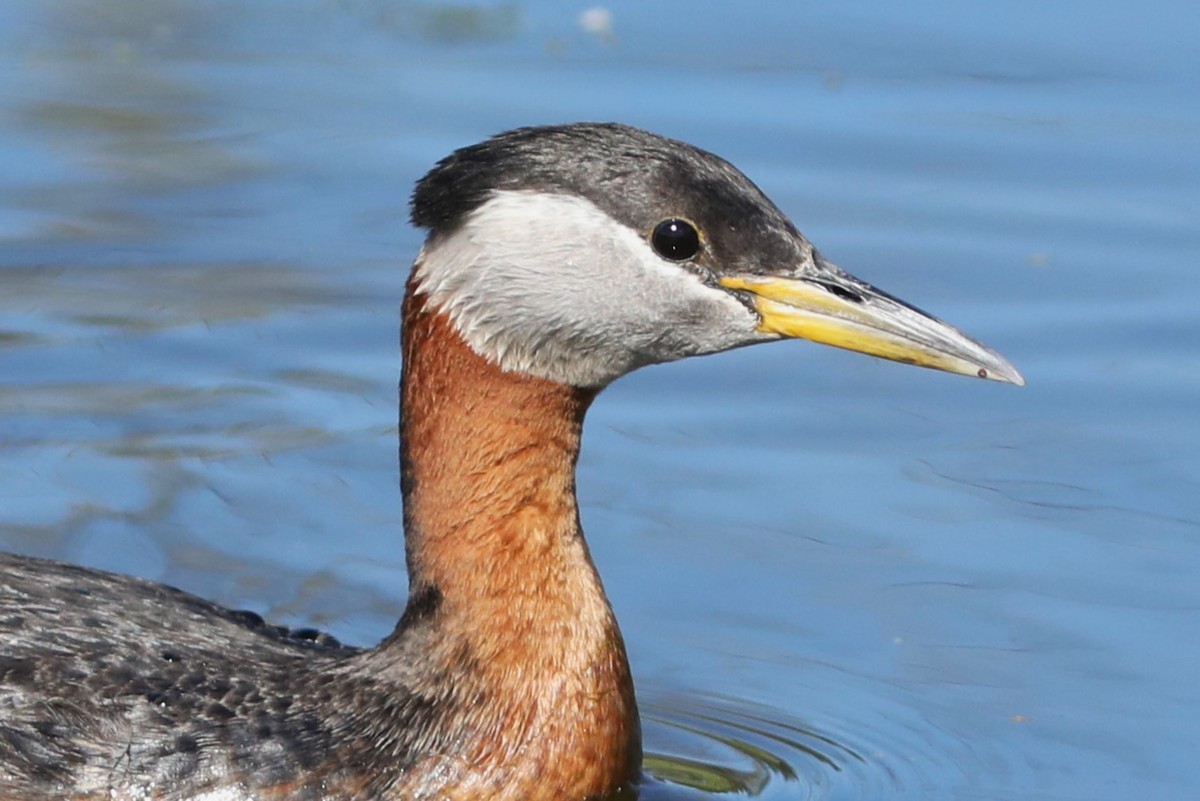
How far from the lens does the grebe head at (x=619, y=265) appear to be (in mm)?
8273

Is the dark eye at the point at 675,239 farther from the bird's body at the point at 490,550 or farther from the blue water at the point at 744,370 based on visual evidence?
the blue water at the point at 744,370

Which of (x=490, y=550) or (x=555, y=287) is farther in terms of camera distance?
(x=490, y=550)

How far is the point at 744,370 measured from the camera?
483 inches

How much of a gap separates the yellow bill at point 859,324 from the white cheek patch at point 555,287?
0.32 feet

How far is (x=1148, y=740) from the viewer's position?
30.7 feet

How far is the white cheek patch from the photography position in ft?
27.1

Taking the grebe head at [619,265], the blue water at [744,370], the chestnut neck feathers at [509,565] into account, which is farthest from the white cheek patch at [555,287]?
the blue water at [744,370]

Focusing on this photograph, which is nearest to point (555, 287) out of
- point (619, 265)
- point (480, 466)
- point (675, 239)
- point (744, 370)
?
point (619, 265)

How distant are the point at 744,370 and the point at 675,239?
157 inches

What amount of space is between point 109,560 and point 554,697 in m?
2.93

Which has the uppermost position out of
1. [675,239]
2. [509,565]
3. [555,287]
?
[675,239]

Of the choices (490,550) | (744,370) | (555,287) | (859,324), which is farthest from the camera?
(744,370)

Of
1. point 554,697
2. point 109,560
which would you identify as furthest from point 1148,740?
point 109,560

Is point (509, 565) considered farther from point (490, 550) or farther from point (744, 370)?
point (744, 370)
